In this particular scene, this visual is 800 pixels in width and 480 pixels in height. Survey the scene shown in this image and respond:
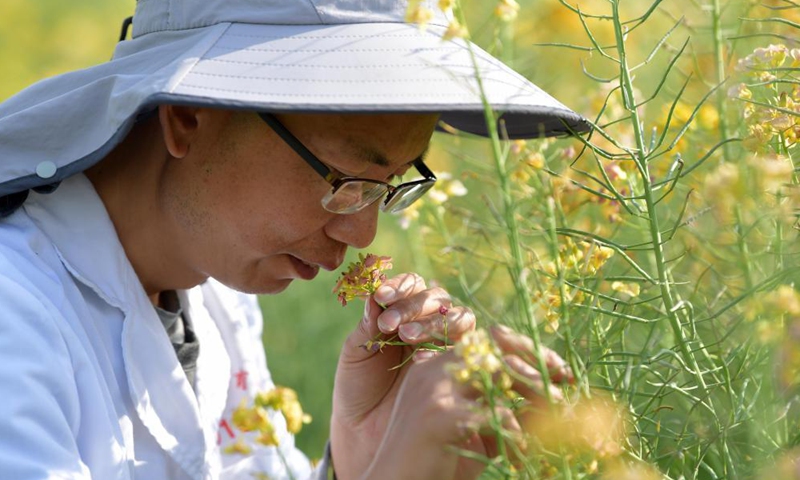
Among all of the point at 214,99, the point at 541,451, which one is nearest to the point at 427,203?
the point at 214,99

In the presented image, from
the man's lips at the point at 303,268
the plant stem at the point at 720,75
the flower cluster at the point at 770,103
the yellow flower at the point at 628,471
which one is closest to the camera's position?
the yellow flower at the point at 628,471

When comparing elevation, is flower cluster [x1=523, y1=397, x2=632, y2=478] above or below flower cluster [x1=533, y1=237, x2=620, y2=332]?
above

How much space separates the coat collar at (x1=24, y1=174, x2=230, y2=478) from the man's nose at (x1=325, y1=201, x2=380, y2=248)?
30 centimetres

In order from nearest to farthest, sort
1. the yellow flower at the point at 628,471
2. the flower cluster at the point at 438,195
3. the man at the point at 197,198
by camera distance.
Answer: the yellow flower at the point at 628,471 → the man at the point at 197,198 → the flower cluster at the point at 438,195

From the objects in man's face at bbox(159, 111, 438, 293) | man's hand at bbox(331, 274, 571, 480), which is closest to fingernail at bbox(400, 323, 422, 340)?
man's hand at bbox(331, 274, 571, 480)

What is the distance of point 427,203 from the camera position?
65.6 inches

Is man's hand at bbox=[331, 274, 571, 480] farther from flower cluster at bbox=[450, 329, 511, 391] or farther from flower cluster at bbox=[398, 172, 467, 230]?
flower cluster at bbox=[398, 172, 467, 230]

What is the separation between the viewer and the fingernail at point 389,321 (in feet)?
3.81

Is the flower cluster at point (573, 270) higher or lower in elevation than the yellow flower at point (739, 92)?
lower

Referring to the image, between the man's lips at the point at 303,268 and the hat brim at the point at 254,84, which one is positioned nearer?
the hat brim at the point at 254,84

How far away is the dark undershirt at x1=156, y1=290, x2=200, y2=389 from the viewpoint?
159cm

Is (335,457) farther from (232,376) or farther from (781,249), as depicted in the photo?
(781,249)

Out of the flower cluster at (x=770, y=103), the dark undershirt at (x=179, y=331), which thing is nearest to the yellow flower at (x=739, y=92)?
the flower cluster at (x=770, y=103)

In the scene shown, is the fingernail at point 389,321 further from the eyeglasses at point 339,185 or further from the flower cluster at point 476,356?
the flower cluster at point 476,356
